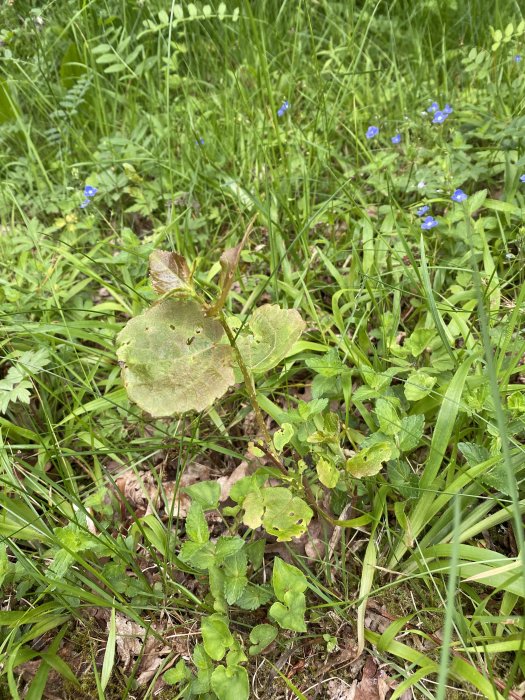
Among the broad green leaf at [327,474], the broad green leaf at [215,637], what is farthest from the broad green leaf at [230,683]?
the broad green leaf at [327,474]

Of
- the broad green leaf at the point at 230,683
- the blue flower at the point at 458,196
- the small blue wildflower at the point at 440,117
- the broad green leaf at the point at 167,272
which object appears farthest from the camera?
the small blue wildflower at the point at 440,117

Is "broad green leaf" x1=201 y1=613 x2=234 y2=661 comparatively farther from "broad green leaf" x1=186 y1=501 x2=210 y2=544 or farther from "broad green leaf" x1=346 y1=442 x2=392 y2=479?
"broad green leaf" x1=346 y1=442 x2=392 y2=479

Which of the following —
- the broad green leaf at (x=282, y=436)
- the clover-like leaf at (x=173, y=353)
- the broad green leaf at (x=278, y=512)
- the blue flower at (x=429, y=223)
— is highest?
the clover-like leaf at (x=173, y=353)

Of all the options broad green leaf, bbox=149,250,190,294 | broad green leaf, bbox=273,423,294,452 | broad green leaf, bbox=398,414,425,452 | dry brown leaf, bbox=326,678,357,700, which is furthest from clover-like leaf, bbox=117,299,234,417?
dry brown leaf, bbox=326,678,357,700

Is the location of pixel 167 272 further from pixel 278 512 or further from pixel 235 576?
pixel 235 576

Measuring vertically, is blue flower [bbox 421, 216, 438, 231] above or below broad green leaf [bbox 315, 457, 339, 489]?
above

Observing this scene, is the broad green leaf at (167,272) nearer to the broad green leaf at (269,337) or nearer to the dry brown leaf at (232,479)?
the broad green leaf at (269,337)
